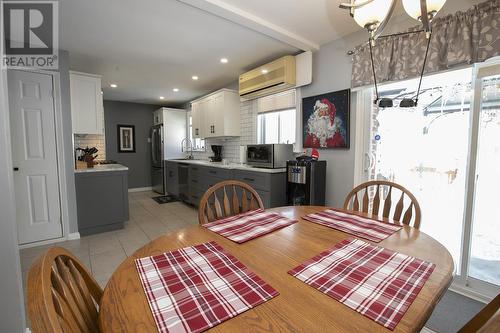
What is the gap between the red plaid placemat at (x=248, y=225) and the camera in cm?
115

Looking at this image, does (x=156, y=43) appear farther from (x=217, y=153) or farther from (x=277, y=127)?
(x=217, y=153)

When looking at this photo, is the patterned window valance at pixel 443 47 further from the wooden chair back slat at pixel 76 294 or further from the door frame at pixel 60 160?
the door frame at pixel 60 160

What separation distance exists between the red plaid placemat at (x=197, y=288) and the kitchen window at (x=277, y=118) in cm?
268

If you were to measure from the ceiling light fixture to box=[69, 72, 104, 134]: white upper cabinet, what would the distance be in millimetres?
3647

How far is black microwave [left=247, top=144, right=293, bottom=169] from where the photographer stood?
10.3ft

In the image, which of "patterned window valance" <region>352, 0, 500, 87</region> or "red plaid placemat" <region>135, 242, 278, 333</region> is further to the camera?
A: "patterned window valance" <region>352, 0, 500, 87</region>

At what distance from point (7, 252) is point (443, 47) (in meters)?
3.27

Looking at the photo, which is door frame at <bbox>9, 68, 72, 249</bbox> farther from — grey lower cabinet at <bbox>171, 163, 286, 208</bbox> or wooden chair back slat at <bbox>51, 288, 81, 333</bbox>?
wooden chair back slat at <bbox>51, 288, 81, 333</bbox>

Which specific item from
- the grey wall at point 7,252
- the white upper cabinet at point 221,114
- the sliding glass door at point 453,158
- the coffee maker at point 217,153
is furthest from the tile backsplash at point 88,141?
the sliding glass door at point 453,158

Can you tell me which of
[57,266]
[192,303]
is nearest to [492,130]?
[192,303]

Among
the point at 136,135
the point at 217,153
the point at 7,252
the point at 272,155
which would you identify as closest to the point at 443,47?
the point at 272,155

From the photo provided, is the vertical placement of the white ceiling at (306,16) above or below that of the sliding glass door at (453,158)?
above

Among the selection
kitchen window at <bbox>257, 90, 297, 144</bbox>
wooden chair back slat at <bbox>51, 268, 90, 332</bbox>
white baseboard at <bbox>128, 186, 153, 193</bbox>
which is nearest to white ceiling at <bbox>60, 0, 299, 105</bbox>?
kitchen window at <bbox>257, 90, 297, 144</bbox>

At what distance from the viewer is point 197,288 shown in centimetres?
73
